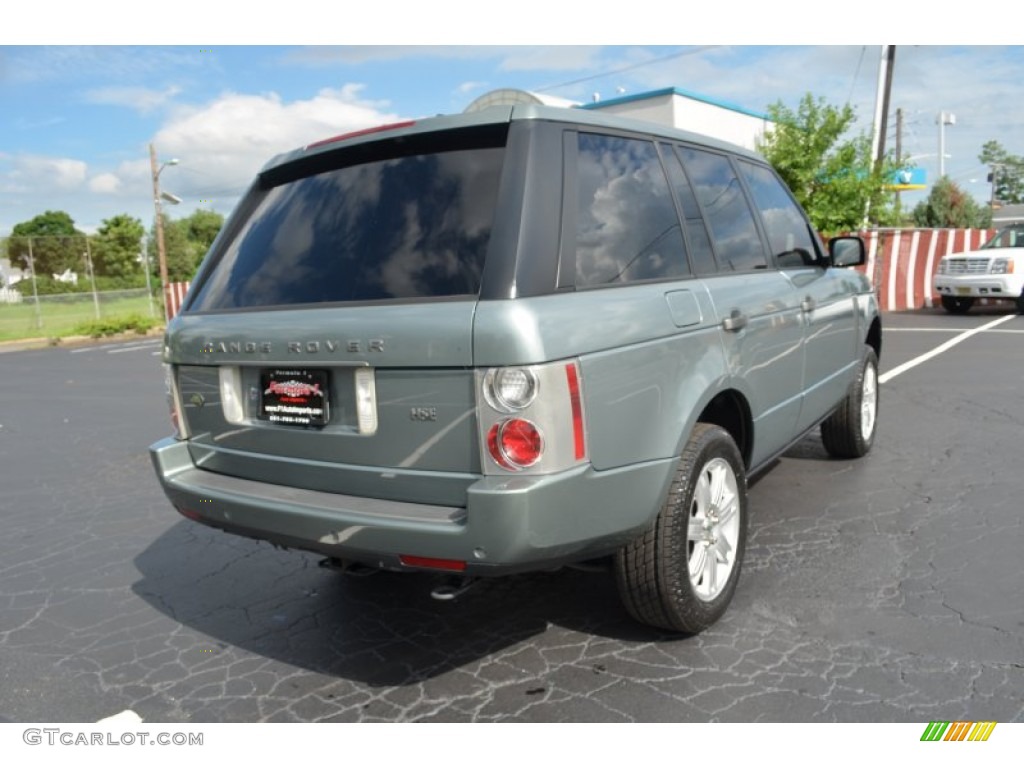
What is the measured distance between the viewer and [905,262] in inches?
738

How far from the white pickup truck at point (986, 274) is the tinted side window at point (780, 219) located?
13.6 meters

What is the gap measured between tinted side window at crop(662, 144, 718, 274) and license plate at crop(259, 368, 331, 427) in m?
1.55

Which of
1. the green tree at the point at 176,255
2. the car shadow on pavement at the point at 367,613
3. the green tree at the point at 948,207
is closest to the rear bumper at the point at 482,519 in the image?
the car shadow on pavement at the point at 367,613

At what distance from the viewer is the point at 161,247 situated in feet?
103

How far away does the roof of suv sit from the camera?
285cm

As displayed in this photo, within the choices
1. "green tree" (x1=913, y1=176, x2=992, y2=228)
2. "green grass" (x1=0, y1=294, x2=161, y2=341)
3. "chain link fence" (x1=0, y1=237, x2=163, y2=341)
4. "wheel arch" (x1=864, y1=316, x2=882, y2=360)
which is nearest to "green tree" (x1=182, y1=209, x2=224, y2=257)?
"chain link fence" (x1=0, y1=237, x2=163, y2=341)

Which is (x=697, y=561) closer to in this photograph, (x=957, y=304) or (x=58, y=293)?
(x=957, y=304)

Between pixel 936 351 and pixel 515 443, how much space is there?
10567 mm

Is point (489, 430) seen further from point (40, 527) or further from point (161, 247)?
point (161, 247)

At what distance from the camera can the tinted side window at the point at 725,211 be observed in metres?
3.64

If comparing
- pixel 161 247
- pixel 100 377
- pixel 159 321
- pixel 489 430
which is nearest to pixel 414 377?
pixel 489 430

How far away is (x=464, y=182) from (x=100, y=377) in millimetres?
12119

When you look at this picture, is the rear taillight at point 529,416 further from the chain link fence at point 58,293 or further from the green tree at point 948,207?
the green tree at point 948,207

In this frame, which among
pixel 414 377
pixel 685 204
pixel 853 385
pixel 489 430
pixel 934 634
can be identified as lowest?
pixel 934 634
